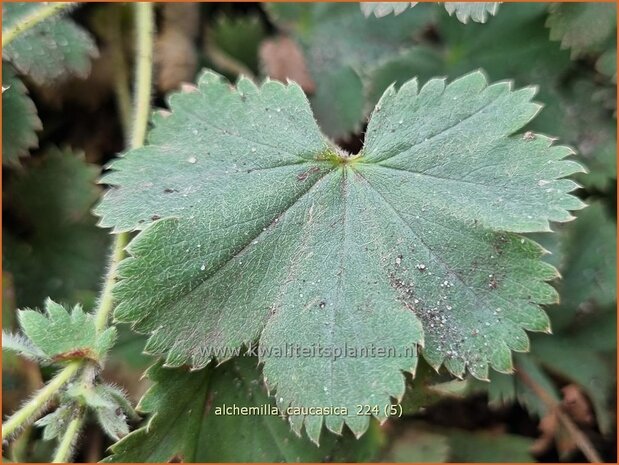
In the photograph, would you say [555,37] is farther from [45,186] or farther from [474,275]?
[45,186]

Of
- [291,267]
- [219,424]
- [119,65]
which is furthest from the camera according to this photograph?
[119,65]

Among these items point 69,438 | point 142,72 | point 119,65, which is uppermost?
point 119,65

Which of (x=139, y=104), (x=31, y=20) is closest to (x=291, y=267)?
(x=139, y=104)

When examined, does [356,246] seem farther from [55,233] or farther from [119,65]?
[119,65]

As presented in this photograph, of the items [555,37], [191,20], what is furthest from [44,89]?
[555,37]

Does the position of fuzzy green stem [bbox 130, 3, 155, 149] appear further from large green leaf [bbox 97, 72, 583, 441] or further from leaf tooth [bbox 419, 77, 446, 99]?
leaf tooth [bbox 419, 77, 446, 99]

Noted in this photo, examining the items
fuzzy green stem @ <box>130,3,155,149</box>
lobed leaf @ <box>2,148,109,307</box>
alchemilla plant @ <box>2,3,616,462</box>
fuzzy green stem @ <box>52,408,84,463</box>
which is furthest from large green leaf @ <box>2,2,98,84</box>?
fuzzy green stem @ <box>52,408,84,463</box>
